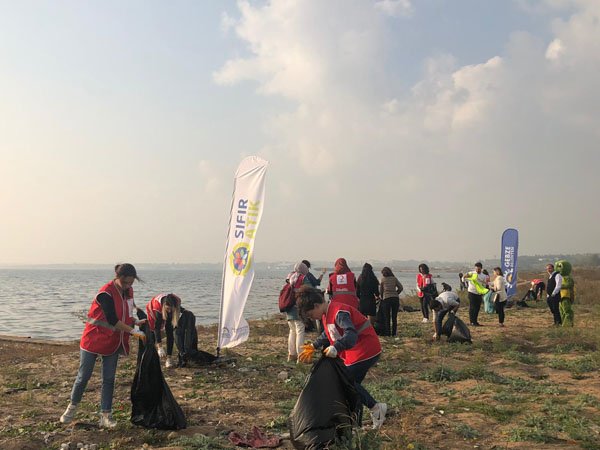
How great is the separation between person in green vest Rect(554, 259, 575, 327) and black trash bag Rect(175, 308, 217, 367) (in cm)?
942

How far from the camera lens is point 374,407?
4777 millimetres

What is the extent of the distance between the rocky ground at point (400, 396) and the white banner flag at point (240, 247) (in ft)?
2.42

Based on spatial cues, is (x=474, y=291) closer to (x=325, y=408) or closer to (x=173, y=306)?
(x=173, y=306)

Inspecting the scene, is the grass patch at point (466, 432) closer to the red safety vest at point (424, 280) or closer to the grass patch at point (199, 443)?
the grass patch at point (199, 443)

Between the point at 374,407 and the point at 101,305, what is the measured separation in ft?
10.4

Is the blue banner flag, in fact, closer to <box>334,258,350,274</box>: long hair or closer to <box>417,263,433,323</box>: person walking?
<box>417,263,433,323</box>: person walking

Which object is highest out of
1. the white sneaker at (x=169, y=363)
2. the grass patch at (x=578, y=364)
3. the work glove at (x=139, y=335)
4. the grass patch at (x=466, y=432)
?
the work glove at (x=139, y=335)

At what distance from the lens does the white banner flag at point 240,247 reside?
9398 mm

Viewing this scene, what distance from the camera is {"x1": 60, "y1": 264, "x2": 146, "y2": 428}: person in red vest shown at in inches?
209

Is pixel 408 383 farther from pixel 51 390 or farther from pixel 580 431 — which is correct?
pixel 51 390

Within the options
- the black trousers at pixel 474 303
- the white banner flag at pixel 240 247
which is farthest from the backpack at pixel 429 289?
the white banner flag at pixel 240 247

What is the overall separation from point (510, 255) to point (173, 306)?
1641 centimetres

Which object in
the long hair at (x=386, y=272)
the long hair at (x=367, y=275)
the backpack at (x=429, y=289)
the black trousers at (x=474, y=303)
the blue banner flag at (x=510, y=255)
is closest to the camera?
the long hair at (x=367, y=275)

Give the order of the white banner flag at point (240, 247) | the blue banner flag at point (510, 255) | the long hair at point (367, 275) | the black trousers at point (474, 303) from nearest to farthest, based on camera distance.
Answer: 1. the white banner flag at point (240, 247)
2. the long hair at point (367, 275)
3. the black trousers at point (474, 303)
4. the blue banner flag at point (510, 255)
